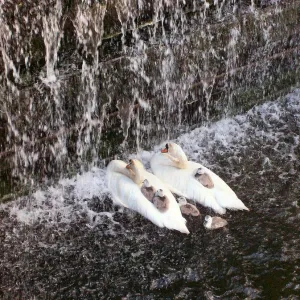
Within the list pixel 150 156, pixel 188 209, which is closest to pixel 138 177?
pixel 188 209

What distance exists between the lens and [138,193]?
6.81m

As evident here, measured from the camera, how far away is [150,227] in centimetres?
658

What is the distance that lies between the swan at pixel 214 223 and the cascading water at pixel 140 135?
0.29 ft

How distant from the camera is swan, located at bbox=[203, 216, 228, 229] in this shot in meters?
6.53

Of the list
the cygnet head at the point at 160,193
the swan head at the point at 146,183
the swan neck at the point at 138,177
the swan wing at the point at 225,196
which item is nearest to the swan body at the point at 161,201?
the cygnet head at the point at 160,193

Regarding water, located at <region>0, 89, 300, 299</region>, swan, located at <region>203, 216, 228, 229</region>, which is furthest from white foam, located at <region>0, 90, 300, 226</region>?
swan, located at <region>203, 216, 228, 229</region>

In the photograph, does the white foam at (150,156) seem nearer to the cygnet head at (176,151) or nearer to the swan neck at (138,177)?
the swan neck at (138,177)

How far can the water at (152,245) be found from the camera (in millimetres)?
5805

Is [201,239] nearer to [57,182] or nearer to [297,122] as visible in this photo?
[57,182]

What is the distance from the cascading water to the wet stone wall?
16mm

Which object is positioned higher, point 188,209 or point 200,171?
point 200,171

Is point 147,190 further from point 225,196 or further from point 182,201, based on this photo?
point 225,196

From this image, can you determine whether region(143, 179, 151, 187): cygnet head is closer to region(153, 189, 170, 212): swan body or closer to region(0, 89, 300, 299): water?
region(153, 189, 170, 212): swan body

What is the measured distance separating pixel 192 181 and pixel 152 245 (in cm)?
102
